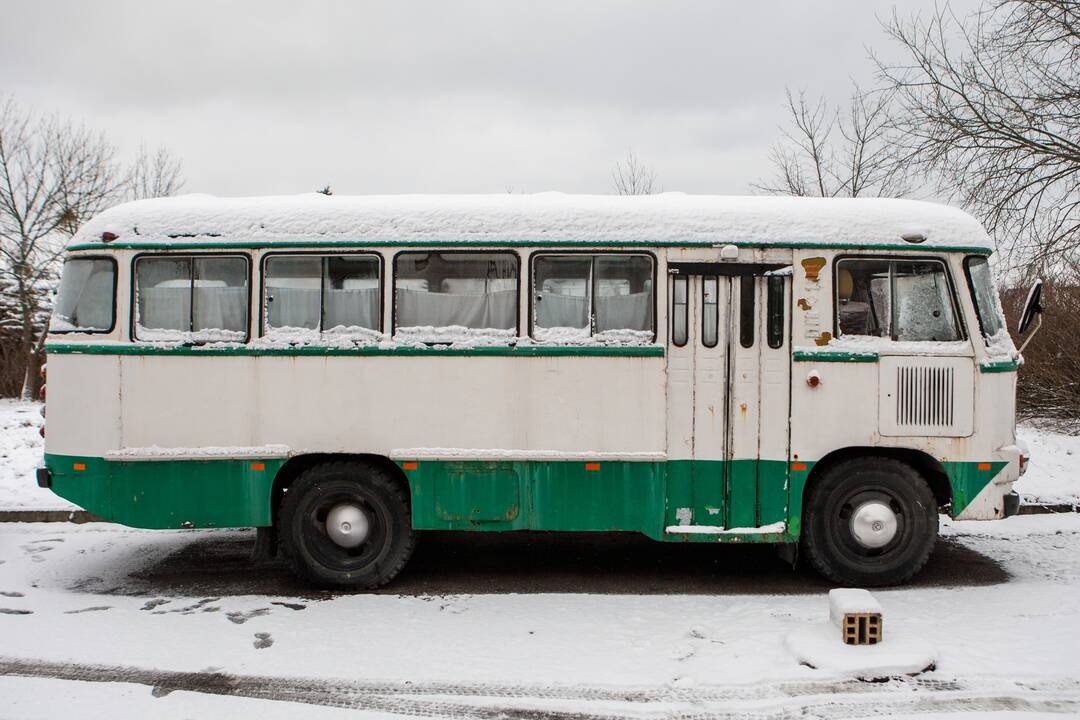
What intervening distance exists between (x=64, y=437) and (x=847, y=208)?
6.65m

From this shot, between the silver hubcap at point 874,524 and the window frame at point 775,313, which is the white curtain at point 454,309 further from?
the silver hubcap at point 874,524

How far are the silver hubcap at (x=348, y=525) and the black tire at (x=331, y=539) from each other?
0.03 meters

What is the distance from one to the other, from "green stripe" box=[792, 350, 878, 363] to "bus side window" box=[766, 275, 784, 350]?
0.19m

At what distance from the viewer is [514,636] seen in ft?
17.8

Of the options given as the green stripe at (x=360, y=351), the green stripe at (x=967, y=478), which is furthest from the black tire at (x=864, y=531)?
the green stripe at (x=360, y=351)

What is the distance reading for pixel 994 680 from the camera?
4559mm

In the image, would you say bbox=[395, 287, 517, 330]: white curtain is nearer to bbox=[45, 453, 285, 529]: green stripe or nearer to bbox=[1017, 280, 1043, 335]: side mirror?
bbox=[45, 453, 285, 529]: green stripe

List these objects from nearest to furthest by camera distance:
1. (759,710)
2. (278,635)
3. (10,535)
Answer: (759,710), (278,635), (10,535)

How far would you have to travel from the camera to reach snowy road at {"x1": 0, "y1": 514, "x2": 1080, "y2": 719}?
4.45 metres

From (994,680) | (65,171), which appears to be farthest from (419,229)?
(65,171)

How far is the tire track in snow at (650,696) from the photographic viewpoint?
4.29m

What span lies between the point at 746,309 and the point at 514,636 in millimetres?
3062

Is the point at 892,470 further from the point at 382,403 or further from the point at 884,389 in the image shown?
the point at 382,403

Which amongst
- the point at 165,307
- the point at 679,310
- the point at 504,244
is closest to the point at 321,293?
the point at 165,307
